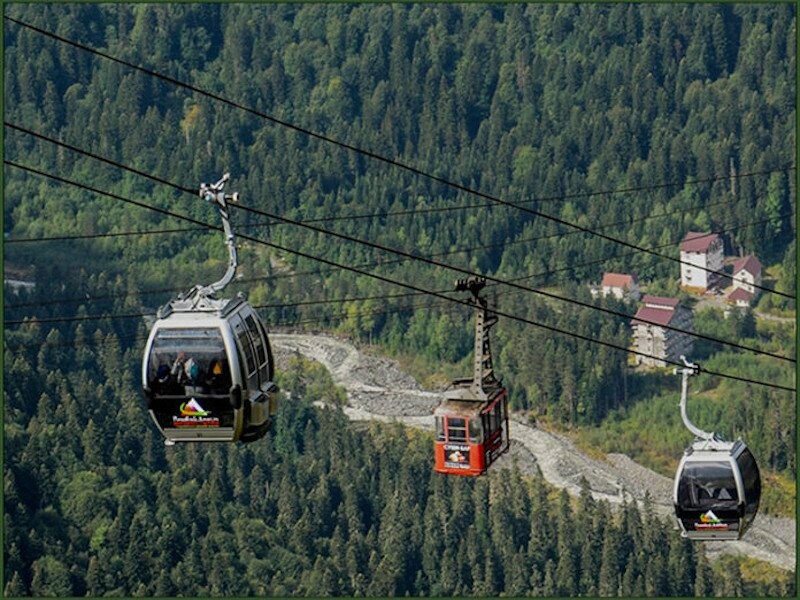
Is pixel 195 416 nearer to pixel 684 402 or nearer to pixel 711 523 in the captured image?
pixel 684 402

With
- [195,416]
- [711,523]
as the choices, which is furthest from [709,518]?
[195,416]

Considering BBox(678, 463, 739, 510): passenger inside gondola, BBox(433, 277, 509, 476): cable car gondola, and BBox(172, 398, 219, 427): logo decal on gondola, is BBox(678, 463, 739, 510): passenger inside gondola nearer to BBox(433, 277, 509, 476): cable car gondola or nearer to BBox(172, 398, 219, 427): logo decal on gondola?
BBox(433, 277, 509, 476): cable car gondola

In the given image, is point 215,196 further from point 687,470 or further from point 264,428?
point 687,470

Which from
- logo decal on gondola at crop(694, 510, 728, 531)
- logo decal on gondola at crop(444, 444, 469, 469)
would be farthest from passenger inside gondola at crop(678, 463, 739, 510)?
logo decal on gondola at crop(444, 444, 469, 469)

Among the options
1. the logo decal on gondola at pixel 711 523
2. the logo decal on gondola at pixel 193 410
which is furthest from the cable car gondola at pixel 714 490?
the logo decal on gondola at pixel 193 410

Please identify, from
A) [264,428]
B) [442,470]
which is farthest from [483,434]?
[264,428]

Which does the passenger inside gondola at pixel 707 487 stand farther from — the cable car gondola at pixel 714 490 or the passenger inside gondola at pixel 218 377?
the passenger inside gondola at pixel 218 377
